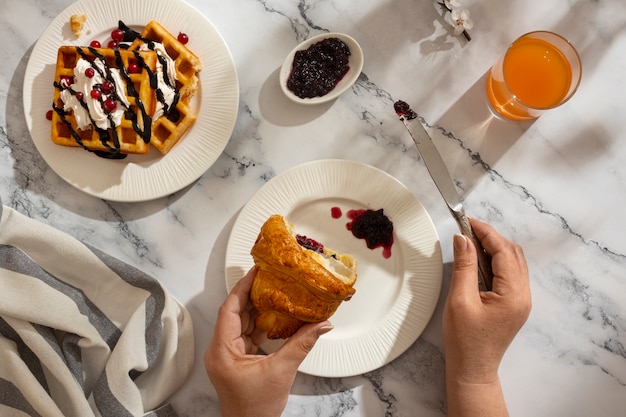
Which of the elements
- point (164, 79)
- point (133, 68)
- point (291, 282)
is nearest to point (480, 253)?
point (291, 282)

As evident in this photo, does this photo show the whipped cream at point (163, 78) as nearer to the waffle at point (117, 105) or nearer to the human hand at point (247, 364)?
the waffle at point (117, 105)

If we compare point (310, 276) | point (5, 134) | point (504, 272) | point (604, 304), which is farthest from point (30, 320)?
point (604, 304)

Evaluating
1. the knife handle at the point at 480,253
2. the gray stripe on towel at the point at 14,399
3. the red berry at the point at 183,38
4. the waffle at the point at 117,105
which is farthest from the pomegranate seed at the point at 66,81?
the knife handle at the point at 480,253

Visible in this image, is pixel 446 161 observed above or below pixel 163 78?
above

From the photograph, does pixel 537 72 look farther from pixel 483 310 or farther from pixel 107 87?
pixel 107 87

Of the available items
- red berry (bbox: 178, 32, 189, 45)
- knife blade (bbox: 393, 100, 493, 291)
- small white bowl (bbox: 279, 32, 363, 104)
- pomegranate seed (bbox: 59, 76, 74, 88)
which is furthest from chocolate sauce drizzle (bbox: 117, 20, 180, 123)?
knife blade (bbox: 393, 100, 493, 291)

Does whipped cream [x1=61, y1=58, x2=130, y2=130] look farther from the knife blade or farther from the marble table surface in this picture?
the knife blade
